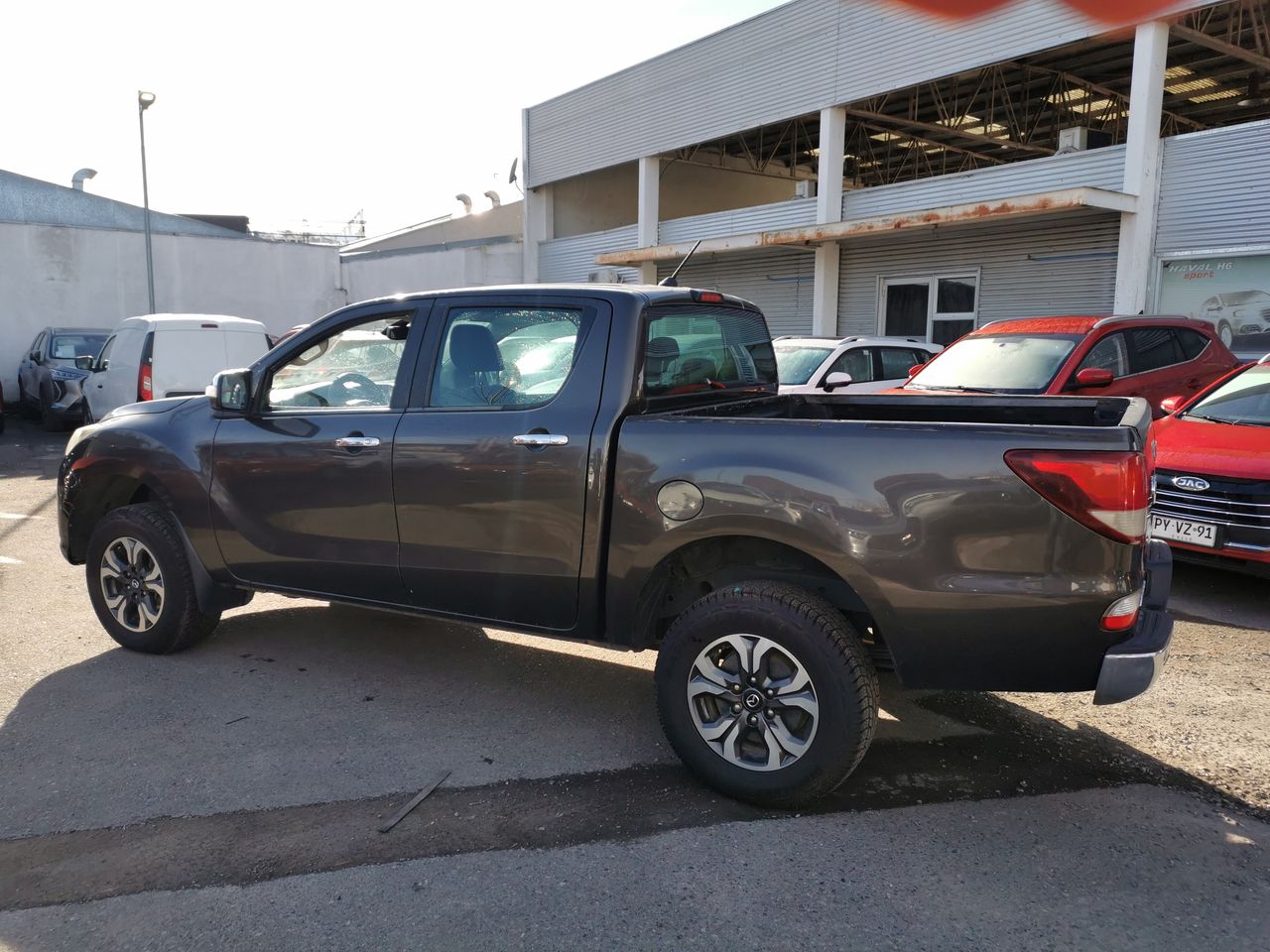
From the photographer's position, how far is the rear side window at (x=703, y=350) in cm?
397

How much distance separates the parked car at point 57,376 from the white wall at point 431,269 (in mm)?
8886

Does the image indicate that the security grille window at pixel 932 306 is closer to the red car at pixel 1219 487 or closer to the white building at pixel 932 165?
the white building at pixel 932 165

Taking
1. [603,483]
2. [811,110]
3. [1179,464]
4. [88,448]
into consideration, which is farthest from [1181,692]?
[811,110]

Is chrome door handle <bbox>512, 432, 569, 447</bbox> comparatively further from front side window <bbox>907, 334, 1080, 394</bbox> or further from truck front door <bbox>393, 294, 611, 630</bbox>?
front side window <bbox>907, 334, 1080, 394</bbox>

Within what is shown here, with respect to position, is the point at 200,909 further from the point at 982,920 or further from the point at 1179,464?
the point at 1179,464

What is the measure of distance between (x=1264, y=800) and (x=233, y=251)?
25.3 metres

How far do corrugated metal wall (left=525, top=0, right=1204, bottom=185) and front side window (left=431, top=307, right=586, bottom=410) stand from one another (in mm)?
12174

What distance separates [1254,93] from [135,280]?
2397 cm

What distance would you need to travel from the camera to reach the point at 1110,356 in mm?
8586

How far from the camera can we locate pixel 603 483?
3.66 meters

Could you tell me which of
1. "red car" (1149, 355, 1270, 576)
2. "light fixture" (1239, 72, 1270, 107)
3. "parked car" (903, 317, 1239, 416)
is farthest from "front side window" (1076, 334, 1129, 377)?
"light fixture" (1239, 72, 1270, 107)

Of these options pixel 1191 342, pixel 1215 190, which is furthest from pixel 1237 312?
pixel 1191 342

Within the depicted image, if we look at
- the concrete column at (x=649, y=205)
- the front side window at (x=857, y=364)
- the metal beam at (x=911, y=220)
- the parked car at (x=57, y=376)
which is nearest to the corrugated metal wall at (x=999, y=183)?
the metal beam at (x=911, y=220)

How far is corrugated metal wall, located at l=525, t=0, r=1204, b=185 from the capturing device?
1459cm
